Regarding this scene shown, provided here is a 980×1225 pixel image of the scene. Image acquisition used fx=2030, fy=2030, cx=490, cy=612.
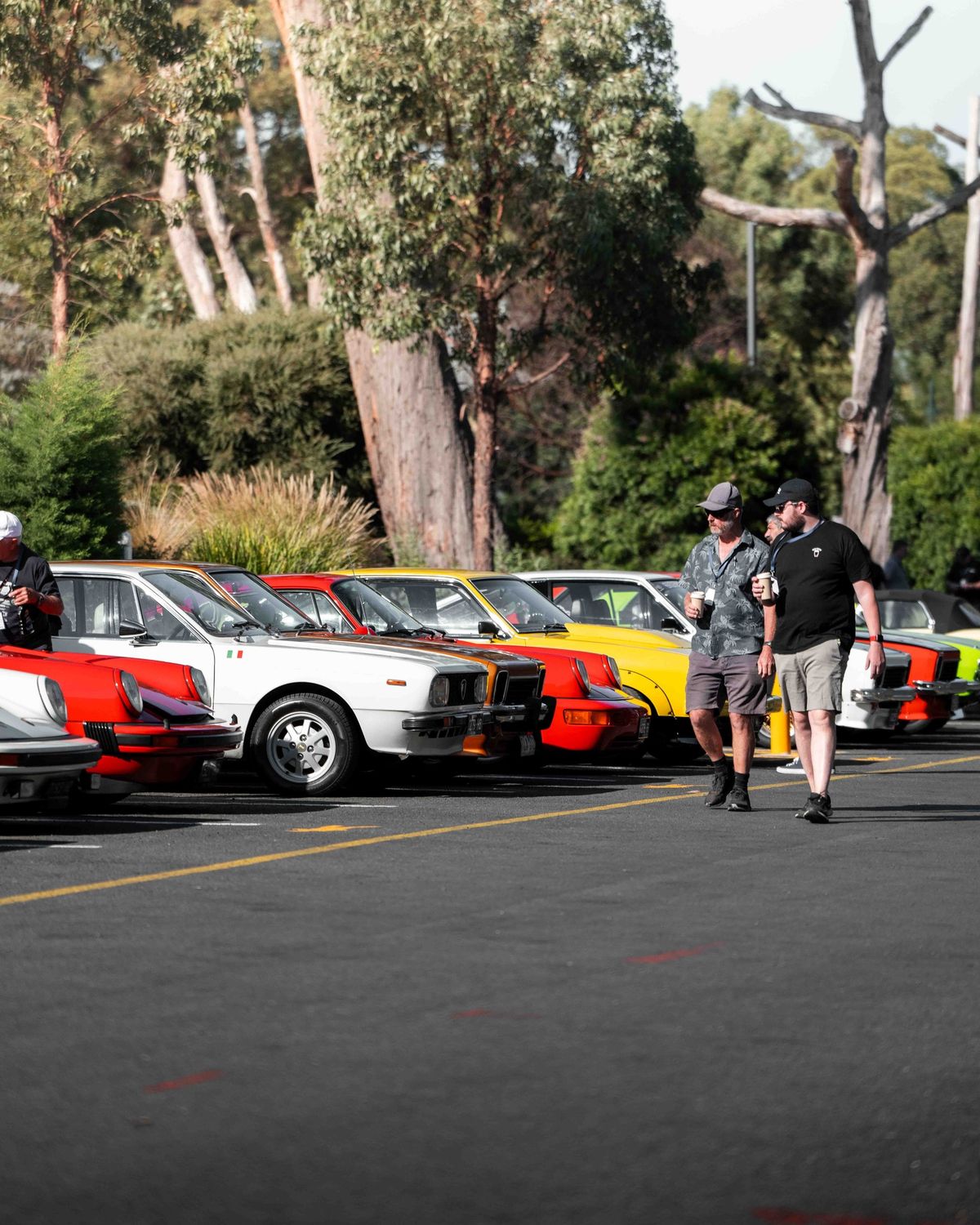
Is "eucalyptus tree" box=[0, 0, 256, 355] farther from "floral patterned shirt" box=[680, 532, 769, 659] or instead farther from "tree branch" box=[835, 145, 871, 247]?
"floral patterned shirt" box=[680, 532, 769, 659]

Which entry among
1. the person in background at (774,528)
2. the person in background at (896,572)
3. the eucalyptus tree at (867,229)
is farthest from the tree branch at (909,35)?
the person in background at (774,528)

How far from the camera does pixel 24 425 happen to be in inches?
Answer: 851

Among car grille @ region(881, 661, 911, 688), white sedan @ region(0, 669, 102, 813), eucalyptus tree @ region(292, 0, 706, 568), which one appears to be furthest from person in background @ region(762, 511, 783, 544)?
eucalyptus tree @ region(292, 0, 706, 568)

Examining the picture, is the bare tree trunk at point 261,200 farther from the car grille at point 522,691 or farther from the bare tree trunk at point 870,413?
the car grille at point 522,691

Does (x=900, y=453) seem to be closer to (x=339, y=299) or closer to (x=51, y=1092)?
(x=339, y=299)

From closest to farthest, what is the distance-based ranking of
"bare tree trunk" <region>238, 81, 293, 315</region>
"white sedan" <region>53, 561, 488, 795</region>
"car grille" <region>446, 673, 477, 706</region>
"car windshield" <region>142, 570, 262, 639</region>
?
"white sedan" <region>53, 561, 488, 795</region>
"car grille" <region>446, 673, 477, 706</region>
"car windshield" <region>142, 570, 262, 639</region>
"bare tree trunk" <region>238, 81, 293, 315</region>

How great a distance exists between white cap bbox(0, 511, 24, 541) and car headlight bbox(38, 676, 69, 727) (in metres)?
1.70

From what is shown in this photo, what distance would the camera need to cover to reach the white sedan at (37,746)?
34.1ft

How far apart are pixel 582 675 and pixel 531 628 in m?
1.16

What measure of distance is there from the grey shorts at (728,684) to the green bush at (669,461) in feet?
64.8

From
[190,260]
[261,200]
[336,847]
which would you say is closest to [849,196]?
[190,260]

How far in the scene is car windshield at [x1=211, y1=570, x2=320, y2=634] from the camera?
47.3 ft

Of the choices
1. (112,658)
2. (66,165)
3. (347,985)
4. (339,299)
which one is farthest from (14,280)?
(347,985)

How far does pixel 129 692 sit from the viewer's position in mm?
11938
